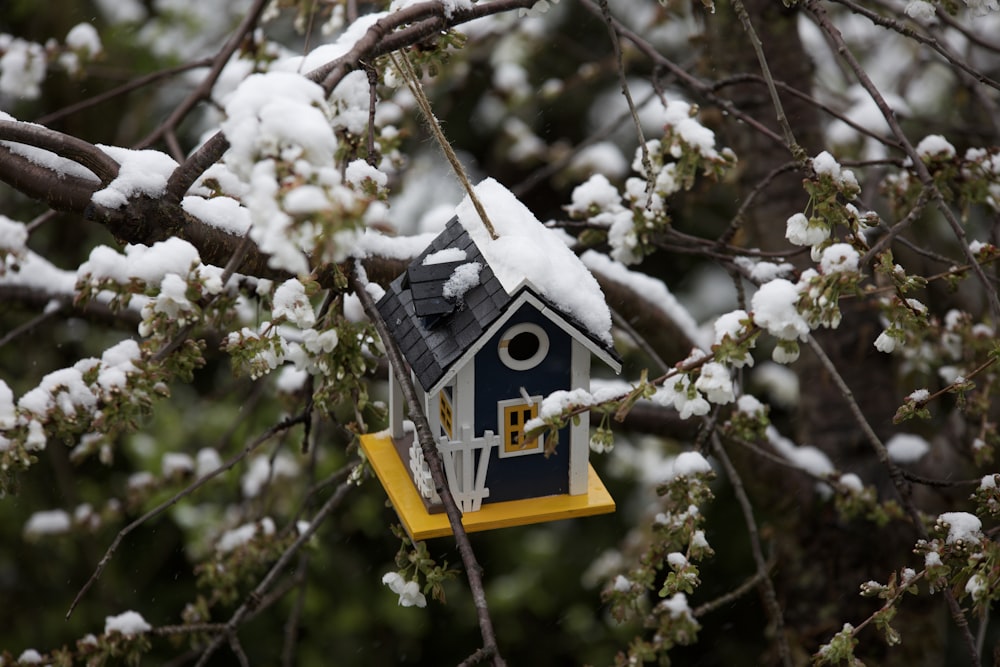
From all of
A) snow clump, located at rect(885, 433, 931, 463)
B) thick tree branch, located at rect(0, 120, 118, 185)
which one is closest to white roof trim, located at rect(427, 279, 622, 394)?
thick tree branch, located at rect(0, 120, 118, 185)

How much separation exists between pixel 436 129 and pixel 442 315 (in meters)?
0.45

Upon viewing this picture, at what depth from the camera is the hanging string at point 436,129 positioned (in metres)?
2.04

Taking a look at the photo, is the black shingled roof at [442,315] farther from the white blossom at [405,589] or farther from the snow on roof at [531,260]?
the white blossom at [405,589]

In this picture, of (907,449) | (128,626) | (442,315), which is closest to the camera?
(442,315)

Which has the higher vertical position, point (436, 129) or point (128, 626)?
point (436, 129)

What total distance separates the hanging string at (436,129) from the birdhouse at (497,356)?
73 millimetres

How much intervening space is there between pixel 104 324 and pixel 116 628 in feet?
3.94

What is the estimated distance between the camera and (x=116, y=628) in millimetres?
3088

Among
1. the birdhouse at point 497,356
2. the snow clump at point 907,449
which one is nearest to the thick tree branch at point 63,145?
the birdhouse at point 497,356

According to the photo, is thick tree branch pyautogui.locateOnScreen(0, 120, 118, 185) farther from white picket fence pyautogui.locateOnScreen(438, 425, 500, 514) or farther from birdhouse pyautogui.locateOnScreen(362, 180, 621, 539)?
white picket fence pyautogui.locateOnScreen(438, 425, 500, 514)

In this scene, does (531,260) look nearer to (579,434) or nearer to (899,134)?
(579,434)

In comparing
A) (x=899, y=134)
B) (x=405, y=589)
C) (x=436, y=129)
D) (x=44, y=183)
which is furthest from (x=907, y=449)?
(x=44, y=183)

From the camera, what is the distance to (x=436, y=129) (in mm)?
2033

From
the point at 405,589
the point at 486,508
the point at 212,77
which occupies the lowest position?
the point at 405,589
